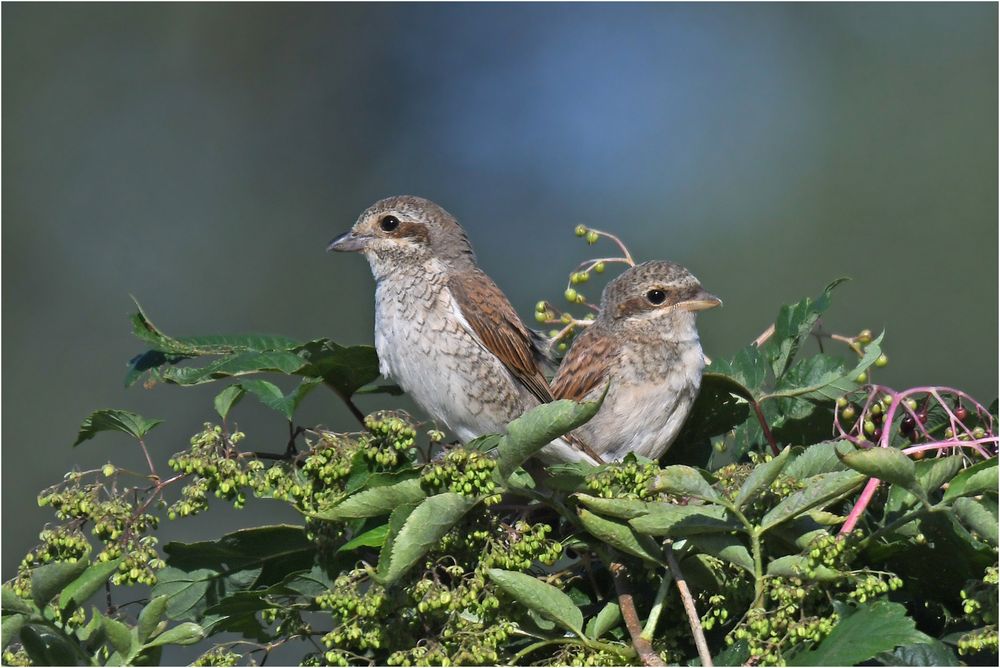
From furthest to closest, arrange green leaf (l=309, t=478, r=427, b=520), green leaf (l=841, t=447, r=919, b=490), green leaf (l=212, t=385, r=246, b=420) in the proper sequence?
green leaf (l=212, t=385, r=246, b=420), green leaf (l=309, t=478, r=427, b=520), green leaf (l=841, t=447, r=919, b=490)

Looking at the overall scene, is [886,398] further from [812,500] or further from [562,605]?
[562,605]

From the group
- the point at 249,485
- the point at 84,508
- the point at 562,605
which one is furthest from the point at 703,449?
the point at 84,508

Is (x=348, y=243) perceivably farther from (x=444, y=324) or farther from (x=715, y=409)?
(x=715, y=409)

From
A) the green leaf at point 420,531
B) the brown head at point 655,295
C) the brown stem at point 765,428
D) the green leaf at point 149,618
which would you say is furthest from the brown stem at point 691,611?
the brown head at point 655,295

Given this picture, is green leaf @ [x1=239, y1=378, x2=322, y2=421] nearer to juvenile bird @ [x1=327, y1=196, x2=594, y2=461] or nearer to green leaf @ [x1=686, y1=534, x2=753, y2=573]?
green leaf @ [x1=686, y1=534, x2=753, y2=573]

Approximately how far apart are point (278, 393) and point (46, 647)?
2.31 ft

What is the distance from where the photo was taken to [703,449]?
3.29 metres

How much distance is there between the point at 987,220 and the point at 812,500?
9088 mm

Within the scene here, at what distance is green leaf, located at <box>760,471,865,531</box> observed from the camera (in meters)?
2.10

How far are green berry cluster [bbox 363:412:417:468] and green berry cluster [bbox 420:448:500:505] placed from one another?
Answer: 0.19 meters

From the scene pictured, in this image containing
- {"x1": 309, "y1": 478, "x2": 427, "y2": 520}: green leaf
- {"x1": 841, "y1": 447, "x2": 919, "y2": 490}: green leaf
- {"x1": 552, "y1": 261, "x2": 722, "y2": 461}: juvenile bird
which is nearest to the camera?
{"x1": 841, "y1": 447, "x2": 919, "y2": 490}: green leaf

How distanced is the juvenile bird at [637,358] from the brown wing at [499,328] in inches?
4.5

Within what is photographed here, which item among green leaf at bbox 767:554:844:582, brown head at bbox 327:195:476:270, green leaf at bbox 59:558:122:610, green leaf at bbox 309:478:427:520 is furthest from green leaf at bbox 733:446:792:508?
brown head at bbox 327:195:476:270

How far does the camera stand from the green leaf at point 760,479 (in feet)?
6.85
